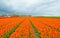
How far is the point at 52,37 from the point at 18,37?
125 inches

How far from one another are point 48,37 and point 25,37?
215cm

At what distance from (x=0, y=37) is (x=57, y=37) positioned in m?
5.35

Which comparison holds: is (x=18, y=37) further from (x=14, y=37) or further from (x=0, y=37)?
(x=0, y=37)

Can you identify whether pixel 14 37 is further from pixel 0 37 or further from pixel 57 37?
pixel 57 37

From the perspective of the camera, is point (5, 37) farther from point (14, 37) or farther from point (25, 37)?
point (25, 37)

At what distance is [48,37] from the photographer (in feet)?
50.3

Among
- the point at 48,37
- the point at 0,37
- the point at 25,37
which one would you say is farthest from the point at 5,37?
the point at 48,37

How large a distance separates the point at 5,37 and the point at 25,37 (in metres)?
1.88

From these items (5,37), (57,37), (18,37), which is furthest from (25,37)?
(57,37)

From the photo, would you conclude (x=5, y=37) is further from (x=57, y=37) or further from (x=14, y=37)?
(x=57, y=37)

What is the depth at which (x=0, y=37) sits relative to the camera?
50.3 ft

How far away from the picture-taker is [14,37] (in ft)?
50.0

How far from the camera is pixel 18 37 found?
15.4 meters

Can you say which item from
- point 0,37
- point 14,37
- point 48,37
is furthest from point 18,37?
point 48,37
